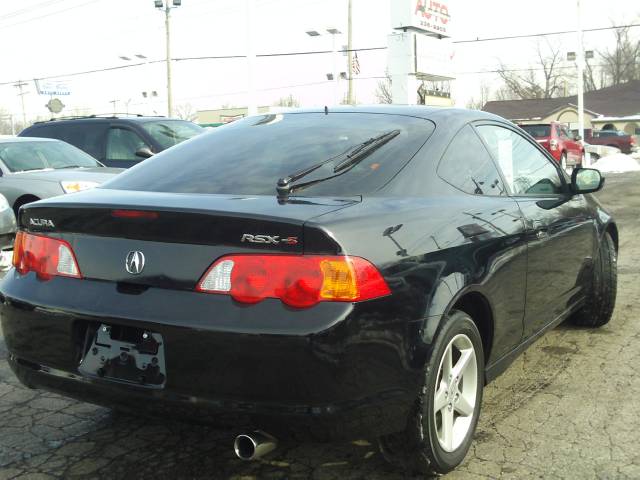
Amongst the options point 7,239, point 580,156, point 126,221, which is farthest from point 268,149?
point 580,156

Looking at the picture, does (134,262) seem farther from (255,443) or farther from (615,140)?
(615,140)

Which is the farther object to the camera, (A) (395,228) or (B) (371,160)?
(B) (371,160)

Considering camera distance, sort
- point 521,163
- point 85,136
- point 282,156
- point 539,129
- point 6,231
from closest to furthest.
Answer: point 282,156 → point 521,163 → point 6,231 → point 85,136 → point 539,129

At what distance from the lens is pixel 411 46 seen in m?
25.6

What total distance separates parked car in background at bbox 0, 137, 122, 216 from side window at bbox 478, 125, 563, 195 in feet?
20.1

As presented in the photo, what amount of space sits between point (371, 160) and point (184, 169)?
89 cm

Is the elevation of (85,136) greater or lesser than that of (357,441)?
greater

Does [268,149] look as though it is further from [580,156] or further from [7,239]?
[580,156]

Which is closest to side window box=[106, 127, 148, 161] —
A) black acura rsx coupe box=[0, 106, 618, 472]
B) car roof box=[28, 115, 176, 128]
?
car roof box=[28, 115, 176, 128]

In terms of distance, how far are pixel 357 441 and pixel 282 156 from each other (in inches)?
51.7

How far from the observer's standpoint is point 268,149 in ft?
11.0

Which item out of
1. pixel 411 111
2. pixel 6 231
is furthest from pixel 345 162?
pixel 6 231

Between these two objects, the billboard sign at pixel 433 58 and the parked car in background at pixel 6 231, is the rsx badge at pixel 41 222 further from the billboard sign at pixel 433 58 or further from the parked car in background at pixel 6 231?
the billboard sign at pixel 433 58

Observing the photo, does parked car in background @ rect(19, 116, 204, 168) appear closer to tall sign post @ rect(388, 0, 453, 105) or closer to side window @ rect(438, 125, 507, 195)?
side window @ rect(438, 125, 507, 195)
